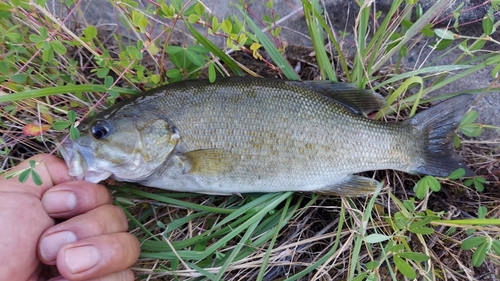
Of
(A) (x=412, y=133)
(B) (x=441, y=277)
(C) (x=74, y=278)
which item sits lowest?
(B) (x=441, y=277)

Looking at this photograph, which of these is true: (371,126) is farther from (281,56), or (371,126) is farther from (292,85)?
(281,56)

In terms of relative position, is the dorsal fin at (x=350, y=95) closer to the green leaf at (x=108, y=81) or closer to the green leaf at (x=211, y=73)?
the green leaf at (x=211, y=73)

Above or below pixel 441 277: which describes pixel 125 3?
above

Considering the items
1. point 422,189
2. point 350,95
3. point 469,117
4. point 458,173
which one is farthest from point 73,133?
point 469,117

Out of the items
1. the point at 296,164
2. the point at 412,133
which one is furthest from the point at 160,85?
the point at 412,133

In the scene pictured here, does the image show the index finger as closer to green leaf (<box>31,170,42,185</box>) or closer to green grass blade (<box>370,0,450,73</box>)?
green leaf (<box>31,170,42,185</box>)

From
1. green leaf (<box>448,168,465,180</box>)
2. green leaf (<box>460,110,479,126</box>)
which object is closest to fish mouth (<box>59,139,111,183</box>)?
green leaf (<box>448,168,465,180</box>)

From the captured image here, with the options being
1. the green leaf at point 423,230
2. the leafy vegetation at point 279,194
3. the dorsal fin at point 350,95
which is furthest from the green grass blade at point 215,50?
the green leaf at point 423,230

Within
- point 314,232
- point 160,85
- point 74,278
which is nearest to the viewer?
point 74,278

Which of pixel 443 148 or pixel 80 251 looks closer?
pixel 80 251
